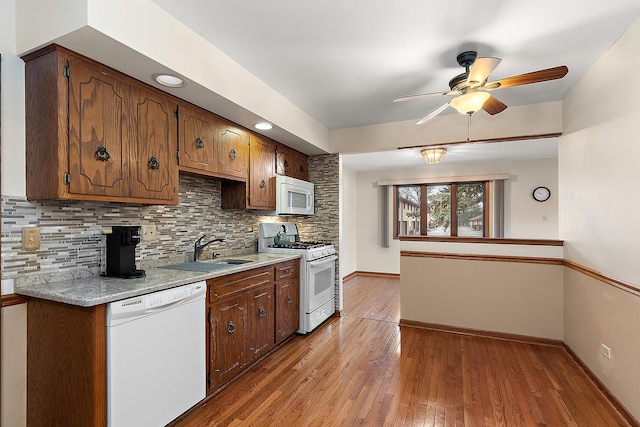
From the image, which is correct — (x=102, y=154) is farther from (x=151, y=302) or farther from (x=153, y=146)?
(x=151, y=302)

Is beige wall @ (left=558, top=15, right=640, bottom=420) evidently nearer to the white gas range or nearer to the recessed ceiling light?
the white gas range

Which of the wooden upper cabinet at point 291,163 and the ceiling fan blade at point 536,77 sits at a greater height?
the ceiling fan blade at point 536,77

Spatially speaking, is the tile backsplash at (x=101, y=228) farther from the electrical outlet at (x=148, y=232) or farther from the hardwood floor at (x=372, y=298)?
the hardwood floor at (x=372, y=298)

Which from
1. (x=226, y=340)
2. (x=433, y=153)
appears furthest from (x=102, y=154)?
(x=433, y=153)

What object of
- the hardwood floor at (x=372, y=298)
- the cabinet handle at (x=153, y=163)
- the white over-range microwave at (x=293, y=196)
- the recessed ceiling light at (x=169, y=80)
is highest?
the recessed ceiling light at (x=169, y=80)

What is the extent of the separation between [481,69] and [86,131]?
2.29 meters

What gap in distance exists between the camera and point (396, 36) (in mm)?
2014

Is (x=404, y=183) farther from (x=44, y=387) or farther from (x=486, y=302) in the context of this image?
(x=44, y=387)

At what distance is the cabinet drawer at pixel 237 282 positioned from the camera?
7.07 feet

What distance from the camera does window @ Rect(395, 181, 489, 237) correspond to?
588 centimetres

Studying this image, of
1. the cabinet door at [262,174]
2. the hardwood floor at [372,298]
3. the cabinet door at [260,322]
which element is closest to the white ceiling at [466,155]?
the cabinet door at [262,174]

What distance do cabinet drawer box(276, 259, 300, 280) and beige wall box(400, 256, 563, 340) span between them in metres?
1.27

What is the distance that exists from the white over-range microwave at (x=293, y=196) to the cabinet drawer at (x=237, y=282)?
0.85 m

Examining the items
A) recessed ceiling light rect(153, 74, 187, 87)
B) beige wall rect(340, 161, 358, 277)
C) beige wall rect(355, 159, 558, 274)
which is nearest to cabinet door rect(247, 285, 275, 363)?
recessed ceiling light rect(153, 74, 187, 87)
